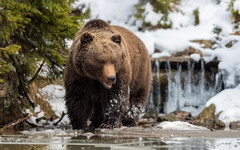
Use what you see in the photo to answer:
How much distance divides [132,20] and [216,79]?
6.99m

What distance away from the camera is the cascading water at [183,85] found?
46.9ft

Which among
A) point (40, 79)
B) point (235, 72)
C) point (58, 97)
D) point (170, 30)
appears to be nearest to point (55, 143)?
point (40, 79)

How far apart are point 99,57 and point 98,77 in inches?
11.7

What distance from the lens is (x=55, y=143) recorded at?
3.74m

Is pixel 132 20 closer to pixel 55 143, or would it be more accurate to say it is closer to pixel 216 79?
pixel 216 79

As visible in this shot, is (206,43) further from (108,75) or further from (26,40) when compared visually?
(108,75)

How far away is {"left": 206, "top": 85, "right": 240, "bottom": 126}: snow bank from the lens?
8.73 meters

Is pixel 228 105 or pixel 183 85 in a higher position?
pixel 183 85

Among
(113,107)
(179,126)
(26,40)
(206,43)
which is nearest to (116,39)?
(113,107)

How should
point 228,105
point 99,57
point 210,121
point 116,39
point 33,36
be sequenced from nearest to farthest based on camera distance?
point 99,57
point 116,39
point 33,36
point 210,121
point 228,105

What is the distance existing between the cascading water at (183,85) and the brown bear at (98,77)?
7549 mm

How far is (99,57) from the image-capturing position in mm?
5371

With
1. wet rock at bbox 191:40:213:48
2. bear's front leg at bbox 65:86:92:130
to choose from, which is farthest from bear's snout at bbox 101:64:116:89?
wet rock at bbox 191:40:213:48

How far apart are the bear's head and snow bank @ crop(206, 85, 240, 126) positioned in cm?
374
